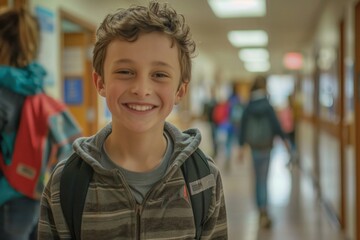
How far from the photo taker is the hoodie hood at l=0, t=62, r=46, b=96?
195 centimetres

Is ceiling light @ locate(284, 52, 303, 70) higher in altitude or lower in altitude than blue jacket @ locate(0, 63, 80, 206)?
higher

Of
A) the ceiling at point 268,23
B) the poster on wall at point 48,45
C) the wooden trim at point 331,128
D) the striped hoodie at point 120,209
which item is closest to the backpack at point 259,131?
the wooden trim at point 331,128

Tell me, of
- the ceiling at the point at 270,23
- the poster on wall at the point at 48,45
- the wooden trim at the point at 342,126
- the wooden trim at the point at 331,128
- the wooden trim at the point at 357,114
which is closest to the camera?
the wooden trim at the point at 357,114

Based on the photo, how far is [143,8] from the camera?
109cm

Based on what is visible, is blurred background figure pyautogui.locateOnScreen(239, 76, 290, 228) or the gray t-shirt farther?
blurred background figure pyautogui.locateOnScreen(239, 76, 290, 228)

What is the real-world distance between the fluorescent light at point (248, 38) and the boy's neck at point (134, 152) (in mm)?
8834

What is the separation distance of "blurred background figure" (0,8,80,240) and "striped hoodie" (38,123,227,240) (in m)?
0.88

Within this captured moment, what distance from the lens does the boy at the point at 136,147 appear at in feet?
3.44

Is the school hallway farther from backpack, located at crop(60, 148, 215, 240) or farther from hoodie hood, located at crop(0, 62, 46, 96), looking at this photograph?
backpack, located at crop(60, 148, 215, 240)

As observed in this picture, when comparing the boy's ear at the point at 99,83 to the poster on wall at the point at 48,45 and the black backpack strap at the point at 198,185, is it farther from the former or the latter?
the poster on wall at the point at 48,45

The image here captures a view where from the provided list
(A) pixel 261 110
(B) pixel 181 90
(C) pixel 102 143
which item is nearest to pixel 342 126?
(A) pixel 261 110

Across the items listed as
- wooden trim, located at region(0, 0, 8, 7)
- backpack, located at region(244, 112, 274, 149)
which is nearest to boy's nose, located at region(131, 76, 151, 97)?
wooden trim, located at region(0, 0, 8, 7)

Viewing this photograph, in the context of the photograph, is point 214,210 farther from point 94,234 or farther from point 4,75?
point 4,75

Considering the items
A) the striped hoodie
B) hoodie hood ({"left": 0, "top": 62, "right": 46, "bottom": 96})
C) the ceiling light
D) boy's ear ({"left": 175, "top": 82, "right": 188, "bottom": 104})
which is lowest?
the striped hoodie
